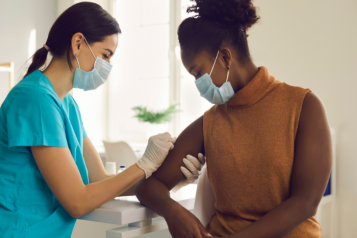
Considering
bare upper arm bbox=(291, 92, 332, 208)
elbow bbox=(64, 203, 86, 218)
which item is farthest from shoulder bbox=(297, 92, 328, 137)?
elbow bbox=(64, 203, 86, 218)

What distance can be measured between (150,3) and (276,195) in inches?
140

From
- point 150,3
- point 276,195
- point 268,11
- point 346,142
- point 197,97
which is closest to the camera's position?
point 276,195

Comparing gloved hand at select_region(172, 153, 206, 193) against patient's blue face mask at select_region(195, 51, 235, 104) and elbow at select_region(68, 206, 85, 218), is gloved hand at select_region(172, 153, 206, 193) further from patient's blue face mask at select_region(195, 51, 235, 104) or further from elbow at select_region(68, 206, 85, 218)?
elbow at select_region(68, 206, 85, 218)

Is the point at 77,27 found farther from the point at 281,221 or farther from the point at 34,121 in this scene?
the point at 281,221

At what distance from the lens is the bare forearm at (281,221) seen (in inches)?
34.0

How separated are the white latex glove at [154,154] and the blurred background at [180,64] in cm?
189

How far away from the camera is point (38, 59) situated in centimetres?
122

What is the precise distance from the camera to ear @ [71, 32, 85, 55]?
1.16m

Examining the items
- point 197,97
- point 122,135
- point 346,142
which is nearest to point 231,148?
point 346,142

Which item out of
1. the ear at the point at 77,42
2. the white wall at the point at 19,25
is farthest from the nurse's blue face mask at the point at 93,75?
the white wall at the point at 19,25

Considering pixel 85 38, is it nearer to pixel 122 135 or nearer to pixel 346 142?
pixel 346 142

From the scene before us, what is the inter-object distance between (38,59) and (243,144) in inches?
30.6

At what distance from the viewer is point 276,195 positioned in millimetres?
929

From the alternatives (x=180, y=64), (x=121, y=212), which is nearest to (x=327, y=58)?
(x=180, y=64)
